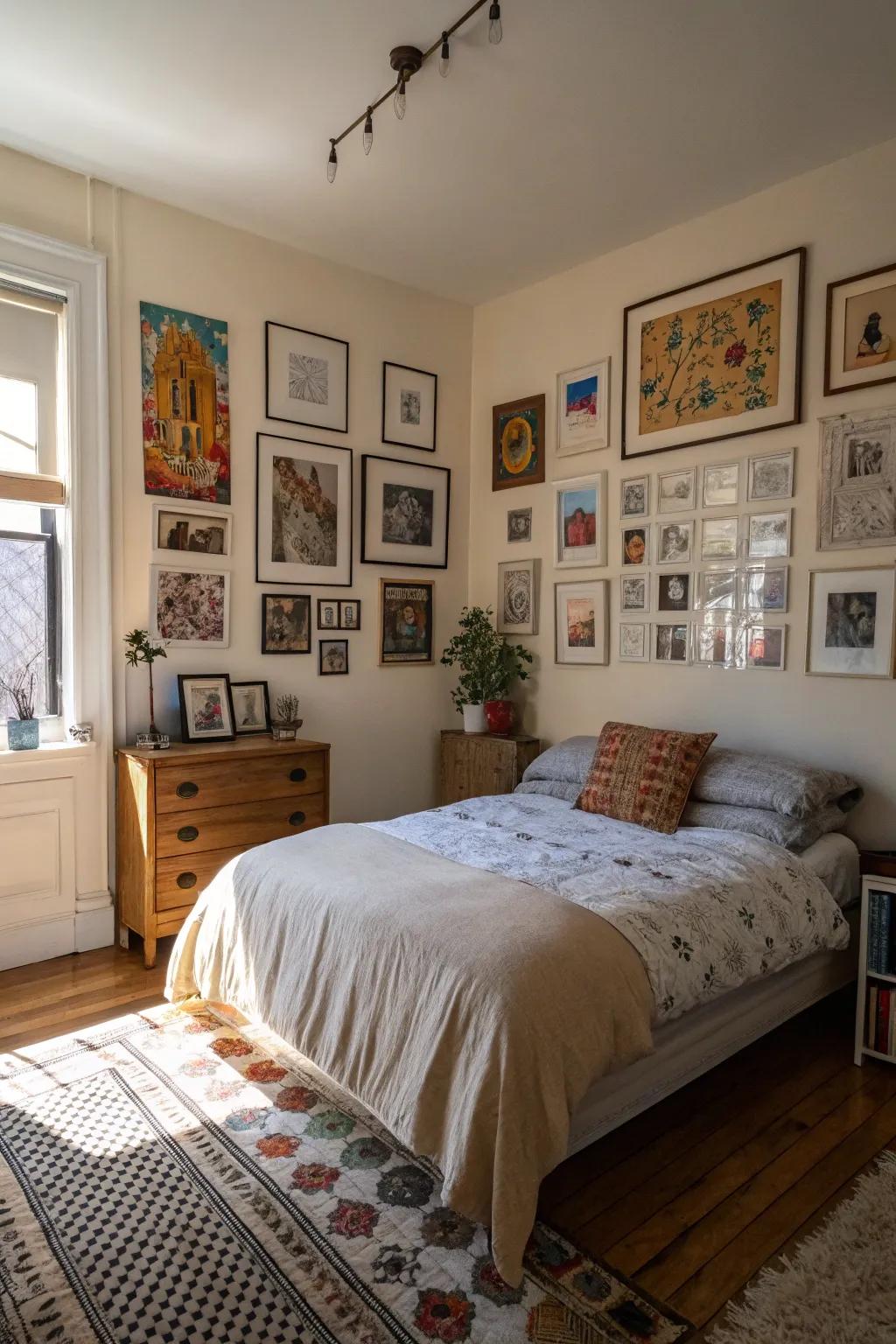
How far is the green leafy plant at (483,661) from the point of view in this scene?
14.0ft

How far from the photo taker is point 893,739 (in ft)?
9.75

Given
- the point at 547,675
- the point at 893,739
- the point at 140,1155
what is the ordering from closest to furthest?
the point at 140,1155 < the point at 893,739 < the point at 547,675

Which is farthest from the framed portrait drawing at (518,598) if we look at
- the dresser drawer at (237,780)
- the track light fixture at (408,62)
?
the track light fixture at (408,62)

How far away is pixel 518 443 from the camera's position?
4.40 m

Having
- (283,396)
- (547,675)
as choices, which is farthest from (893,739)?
(283,396)

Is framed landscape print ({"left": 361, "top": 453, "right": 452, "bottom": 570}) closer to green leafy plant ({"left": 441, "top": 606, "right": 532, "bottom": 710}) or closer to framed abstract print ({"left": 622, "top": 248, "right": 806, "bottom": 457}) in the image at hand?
green leafy plant ({"left": 441, "top": 606, "right": 532, "bottom": 710})

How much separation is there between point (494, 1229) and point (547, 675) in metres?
2.94

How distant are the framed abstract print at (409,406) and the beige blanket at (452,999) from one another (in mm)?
2627

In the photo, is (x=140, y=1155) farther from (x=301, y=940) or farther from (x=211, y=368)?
(x=211, y=368)

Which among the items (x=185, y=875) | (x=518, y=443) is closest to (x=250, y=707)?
(x=185, y=875)

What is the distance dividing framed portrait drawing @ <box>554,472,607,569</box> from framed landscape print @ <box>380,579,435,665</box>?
77cm

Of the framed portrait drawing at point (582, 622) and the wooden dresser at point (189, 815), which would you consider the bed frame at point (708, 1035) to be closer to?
the framed portrait drawing at point (582, 622)

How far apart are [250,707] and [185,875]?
860mm

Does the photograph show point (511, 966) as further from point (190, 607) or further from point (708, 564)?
point (190, 607)
